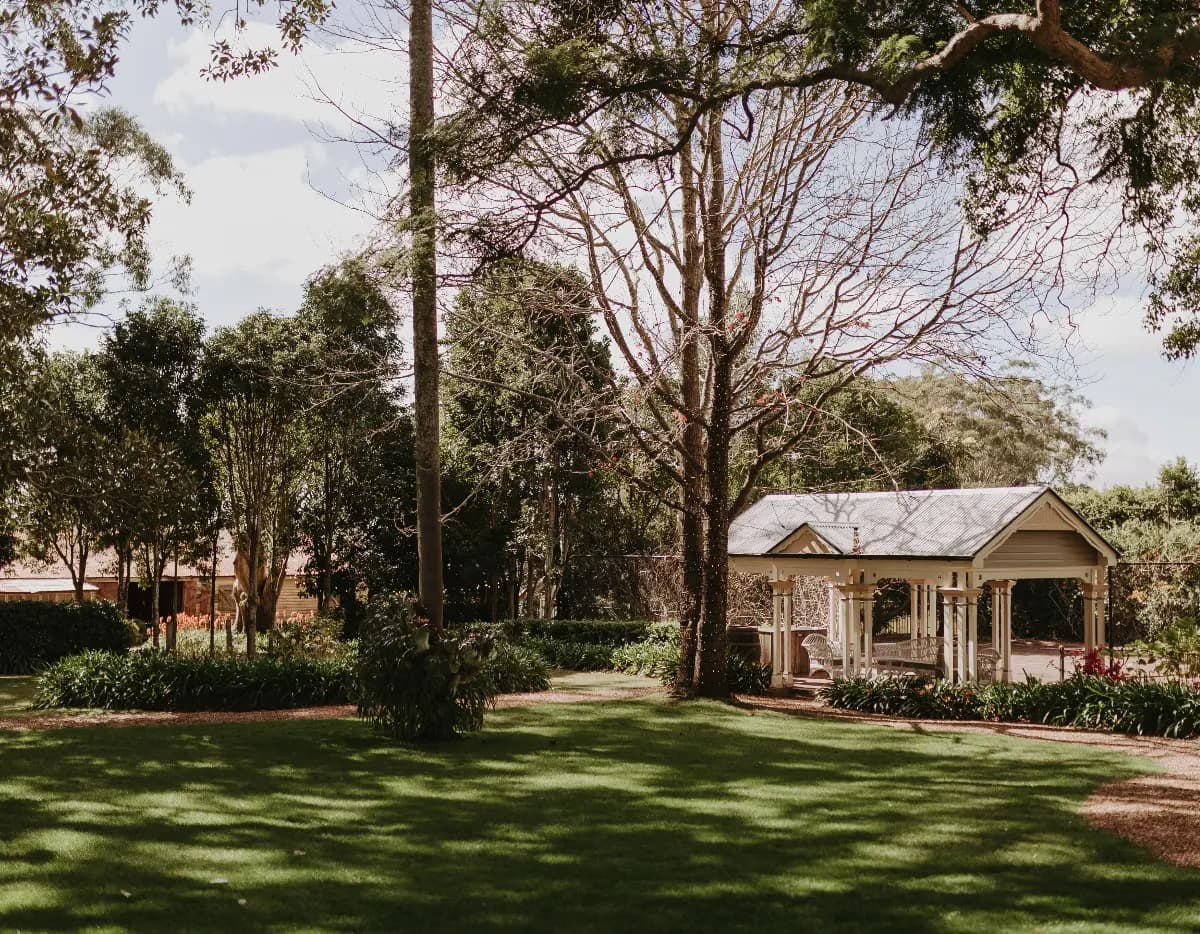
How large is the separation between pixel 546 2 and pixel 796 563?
1132 centimetres

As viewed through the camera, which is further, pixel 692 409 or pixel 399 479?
pixel 399 479

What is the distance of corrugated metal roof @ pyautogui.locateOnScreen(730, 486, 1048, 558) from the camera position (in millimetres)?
16547

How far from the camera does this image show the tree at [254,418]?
21.7 meters

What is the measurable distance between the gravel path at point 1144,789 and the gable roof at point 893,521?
108 inches

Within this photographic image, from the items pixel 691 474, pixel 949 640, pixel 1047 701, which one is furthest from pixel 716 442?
pixel 1047 701

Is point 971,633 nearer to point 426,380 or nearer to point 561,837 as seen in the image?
point 426,380

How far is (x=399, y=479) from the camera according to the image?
1011 inches

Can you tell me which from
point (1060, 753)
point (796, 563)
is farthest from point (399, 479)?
point (1060, 753)

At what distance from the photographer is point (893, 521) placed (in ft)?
59.4

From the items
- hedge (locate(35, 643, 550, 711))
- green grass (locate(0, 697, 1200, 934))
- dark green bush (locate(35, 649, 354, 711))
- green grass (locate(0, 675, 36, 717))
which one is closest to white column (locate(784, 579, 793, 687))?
hedge (locate(35, 643, 550, 711))

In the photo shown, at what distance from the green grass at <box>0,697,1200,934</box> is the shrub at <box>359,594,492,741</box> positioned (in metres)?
0.43

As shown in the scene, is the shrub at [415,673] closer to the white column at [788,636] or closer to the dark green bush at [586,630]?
the white column at [788,636]

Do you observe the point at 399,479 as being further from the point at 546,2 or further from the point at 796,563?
the point at 546,2

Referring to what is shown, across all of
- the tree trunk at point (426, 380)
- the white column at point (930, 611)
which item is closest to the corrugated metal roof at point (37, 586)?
the tree trunk at point (426, 380)
